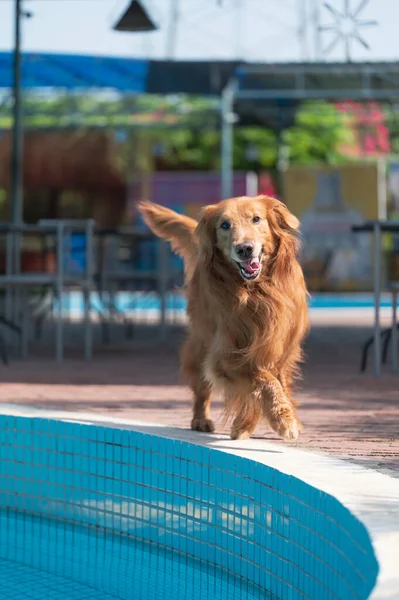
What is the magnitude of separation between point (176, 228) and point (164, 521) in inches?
63.7

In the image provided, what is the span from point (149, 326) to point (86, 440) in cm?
835

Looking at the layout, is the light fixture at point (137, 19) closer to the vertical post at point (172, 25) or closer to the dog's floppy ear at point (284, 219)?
the vertical post at point (172, 25)

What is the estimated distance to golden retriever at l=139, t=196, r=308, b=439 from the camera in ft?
13.6

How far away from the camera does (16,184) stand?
36.1 ft

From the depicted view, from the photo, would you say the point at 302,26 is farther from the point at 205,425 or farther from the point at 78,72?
the point at 205,425

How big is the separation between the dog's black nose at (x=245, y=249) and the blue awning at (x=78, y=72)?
7.99 metres

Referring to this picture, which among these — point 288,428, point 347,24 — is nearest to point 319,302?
point 347,24

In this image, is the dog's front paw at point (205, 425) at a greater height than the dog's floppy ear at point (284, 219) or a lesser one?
lesser

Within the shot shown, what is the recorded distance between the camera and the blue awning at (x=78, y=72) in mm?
11875

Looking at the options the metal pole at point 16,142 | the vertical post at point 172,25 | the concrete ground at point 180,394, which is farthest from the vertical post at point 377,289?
the vertical post at point 172,25

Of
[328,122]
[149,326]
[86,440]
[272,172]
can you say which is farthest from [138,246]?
A: [328,122]

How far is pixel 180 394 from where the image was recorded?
627 centimetres

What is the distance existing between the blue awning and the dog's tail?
22.1ft

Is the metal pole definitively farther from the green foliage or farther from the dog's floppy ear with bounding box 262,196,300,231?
the green foliage
